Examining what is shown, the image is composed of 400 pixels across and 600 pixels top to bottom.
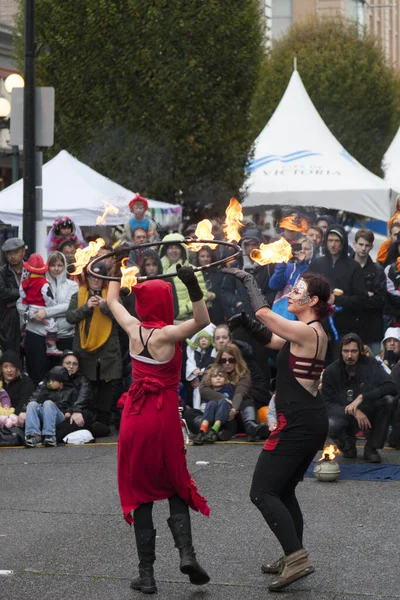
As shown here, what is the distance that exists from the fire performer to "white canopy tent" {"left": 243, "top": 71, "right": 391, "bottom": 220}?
44.7ft

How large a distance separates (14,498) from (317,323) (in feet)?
10.7

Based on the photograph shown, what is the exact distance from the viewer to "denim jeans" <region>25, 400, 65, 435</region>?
1147 cm

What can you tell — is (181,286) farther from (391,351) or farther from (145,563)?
(145,563)

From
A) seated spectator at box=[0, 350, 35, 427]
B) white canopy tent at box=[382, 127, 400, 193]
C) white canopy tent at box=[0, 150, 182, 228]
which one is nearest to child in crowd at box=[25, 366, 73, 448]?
seated spectator at box=[0, 350, 35, 427]

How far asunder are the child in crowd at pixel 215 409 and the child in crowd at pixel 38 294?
180 cm

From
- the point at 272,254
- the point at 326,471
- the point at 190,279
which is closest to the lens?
the point at 190,279

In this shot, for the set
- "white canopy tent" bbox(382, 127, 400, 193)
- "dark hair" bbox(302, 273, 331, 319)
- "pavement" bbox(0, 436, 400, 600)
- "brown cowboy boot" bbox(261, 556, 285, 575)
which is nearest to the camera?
"pavement" bbox(0, 436, 400, 600)

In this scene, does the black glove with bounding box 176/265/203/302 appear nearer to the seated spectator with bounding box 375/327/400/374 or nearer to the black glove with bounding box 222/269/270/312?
the black glove with bounding box 222/269/270/312

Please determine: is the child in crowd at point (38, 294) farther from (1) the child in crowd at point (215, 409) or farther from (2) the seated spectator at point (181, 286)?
(1) the child in crowd at point (215, 409)

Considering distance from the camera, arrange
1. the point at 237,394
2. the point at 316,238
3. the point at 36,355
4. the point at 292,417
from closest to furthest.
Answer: the point at 292,417 < the point at 237,394 < the point at 36,355 < the point at 316,238

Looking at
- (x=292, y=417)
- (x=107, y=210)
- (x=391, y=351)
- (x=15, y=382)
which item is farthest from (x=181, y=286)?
(x=292, y=417)

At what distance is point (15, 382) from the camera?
39.4 ft

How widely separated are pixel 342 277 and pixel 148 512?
6.32 meters

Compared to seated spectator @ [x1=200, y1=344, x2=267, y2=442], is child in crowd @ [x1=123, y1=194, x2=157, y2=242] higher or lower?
higher
